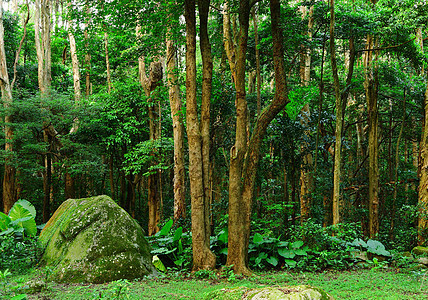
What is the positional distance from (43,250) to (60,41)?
15569 millimetres

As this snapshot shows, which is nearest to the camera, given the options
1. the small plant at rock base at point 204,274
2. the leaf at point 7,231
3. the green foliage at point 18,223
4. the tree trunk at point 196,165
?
the small plant at rock base at point 204,274

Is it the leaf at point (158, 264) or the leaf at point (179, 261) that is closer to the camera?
the leaf at point (158, 264)

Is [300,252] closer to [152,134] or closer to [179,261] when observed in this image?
[179,261]

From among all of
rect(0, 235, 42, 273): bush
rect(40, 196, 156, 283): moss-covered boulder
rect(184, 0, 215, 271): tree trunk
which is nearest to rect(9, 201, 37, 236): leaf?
rect(0, 235, 42, 273): bush

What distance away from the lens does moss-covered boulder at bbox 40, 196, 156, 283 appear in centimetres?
552

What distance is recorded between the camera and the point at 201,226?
19.7 feet

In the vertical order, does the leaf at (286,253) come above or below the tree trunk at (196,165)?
below

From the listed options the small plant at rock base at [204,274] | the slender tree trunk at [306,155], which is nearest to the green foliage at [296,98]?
the slender tree trunk at [306,155]

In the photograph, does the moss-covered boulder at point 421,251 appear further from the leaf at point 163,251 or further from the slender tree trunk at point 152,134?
the slender tree trunk at point 152,134

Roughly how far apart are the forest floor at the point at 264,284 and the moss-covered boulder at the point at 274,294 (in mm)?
1497

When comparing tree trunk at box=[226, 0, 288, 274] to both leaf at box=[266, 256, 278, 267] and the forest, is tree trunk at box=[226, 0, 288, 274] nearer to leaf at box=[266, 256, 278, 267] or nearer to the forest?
the forest

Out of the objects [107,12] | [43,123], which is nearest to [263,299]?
[107,12]

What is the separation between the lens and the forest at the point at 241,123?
246 inches

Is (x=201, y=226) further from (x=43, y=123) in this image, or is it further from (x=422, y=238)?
(x=43, y=123)
